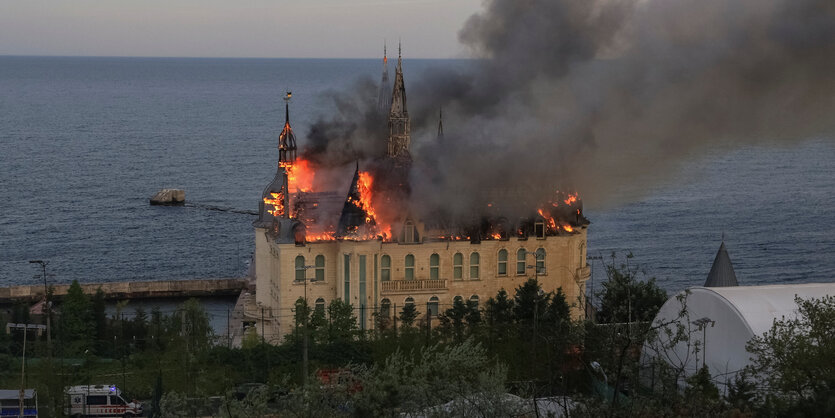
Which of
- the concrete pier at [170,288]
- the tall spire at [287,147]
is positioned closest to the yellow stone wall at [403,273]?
the tall spire at [287,147]

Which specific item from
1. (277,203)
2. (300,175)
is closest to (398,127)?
(300,175)

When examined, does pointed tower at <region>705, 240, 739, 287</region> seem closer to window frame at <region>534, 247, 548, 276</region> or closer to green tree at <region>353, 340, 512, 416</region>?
window frame at <region>534, 247, 548, 276</region>

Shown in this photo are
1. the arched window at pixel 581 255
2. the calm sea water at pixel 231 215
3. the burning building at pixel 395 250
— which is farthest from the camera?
the calm sea water at pixel 231 215

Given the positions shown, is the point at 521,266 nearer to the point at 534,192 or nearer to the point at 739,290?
the point at 534,192

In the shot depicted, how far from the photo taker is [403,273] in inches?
2376

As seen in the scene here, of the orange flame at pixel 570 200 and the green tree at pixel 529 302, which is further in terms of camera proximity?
the orange flame at pixel 570 200

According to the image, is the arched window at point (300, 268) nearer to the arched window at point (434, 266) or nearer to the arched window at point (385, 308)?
the arched window at point (385, 308)

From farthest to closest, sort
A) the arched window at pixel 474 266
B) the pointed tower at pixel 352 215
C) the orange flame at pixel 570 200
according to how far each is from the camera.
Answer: the orange flame at pixel 570 200
the arched window at pixel 474 266
the pointed tower at pixel 352 215

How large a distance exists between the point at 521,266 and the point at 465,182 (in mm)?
4685

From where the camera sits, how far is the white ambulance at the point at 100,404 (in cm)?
4847

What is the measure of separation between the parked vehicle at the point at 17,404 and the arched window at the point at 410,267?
18.8m

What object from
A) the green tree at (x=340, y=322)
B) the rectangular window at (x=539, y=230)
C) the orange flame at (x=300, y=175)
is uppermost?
the orange flame at (x=300, y=175)

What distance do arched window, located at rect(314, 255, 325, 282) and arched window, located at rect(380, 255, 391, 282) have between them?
263 centimetres

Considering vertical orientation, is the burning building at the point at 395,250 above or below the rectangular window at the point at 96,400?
above
